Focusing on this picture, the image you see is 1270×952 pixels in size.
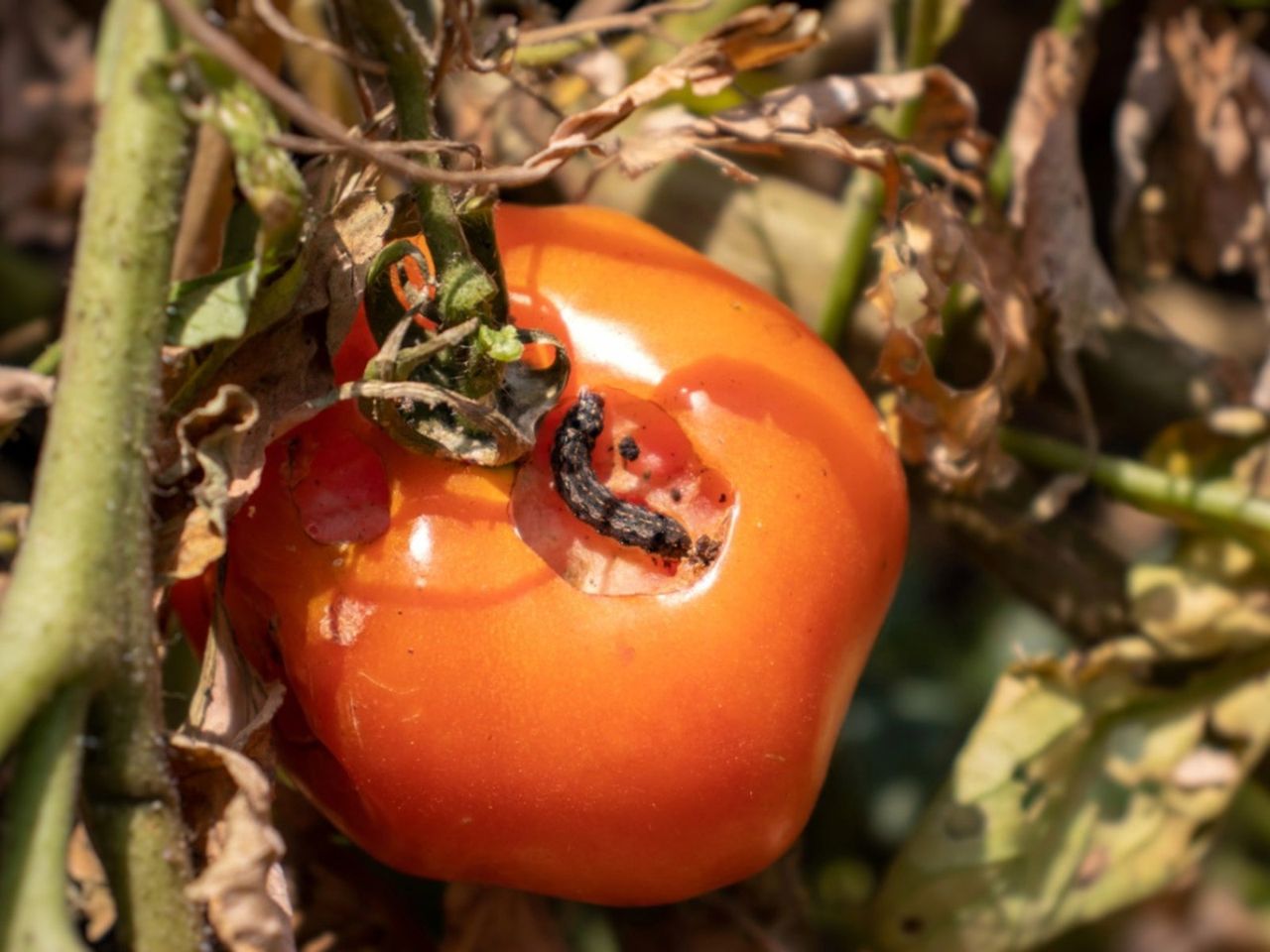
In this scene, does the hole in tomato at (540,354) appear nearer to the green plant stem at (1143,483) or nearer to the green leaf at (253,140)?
the green leaf at (253,140)

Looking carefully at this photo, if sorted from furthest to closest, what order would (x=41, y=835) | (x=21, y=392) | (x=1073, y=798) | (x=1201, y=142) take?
(x=1201, y=142), (x=1073, y=798), (x=21, y=392), (x=41, y=835)

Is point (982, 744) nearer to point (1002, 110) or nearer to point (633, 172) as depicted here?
point (633, 172)

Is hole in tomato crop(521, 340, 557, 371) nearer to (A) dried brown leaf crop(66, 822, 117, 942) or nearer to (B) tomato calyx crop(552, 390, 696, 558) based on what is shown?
(B) tomato calyx crop(552, 390, 696, 558)

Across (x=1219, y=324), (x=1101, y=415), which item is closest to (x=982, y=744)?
(x=1101, y=415)

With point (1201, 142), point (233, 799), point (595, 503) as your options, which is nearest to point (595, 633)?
point (595, 503)

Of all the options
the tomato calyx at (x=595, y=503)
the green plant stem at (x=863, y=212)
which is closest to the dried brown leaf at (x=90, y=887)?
the tomato calyx at (x=595, y=503)

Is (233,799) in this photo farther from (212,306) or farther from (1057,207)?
(1057,207)
